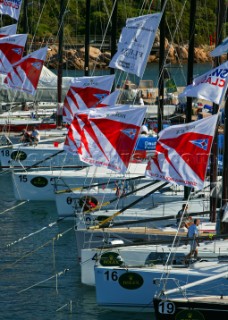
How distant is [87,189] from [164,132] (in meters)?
15.0

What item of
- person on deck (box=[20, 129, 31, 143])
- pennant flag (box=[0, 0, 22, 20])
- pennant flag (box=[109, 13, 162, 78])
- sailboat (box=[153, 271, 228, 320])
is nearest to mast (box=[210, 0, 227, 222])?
pennant flag (box=[109, 13, 162, 78])

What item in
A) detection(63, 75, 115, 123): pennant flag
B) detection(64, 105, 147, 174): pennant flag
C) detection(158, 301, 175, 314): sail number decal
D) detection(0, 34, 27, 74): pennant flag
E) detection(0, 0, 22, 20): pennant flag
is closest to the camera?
detection(158, 301, 175, 314): sail number decal

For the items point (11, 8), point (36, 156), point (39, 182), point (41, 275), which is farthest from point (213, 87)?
point (11, 8)

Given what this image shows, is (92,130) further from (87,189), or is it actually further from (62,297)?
(87,189)

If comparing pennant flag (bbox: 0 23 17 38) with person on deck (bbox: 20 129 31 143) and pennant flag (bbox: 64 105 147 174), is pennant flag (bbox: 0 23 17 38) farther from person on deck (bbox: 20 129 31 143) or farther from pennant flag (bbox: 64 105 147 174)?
pennant flag (bbox: 64 105 147 174)

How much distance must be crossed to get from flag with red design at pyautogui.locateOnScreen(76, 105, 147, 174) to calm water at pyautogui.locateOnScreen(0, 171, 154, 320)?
152 inches

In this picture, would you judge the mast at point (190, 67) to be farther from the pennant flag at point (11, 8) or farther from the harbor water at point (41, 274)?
the pennant flag at point (11, 8)

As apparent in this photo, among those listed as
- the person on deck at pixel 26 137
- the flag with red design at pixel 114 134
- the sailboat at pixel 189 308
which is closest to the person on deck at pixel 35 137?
the person on deck at pixel 26 137

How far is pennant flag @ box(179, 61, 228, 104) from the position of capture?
35.6m

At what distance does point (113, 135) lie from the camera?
39844mm

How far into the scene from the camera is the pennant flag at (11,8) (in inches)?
2628

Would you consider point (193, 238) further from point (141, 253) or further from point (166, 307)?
point (166, 307)

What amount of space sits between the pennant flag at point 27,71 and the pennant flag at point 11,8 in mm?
9296

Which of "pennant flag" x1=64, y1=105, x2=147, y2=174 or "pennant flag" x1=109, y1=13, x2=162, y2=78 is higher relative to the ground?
"pennant flag" x1=109, y1=13, x2=162, y2=78
